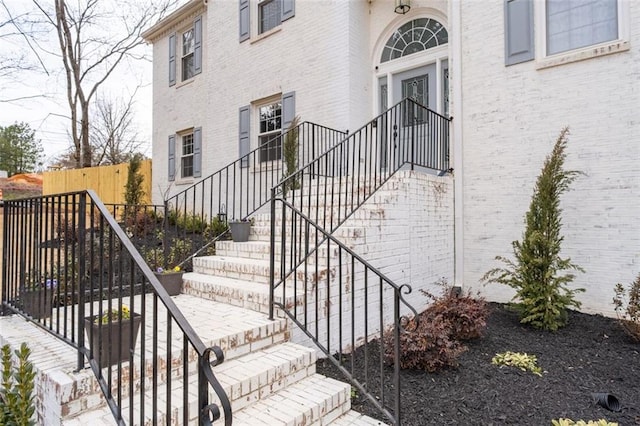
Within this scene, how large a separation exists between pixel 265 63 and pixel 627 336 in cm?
759

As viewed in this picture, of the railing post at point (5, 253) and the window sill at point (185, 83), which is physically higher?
the window sill at point (185, 83)

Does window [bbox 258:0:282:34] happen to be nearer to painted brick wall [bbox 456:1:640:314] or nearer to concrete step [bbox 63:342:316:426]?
painted brick wall [bbox 456:1:640:314]

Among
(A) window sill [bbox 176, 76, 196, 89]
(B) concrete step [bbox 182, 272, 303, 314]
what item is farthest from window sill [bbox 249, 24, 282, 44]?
(B) concrete step [bbox 182, 272, 303, 314]

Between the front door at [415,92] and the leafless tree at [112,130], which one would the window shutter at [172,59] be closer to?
Answer: the front door at [415,92]

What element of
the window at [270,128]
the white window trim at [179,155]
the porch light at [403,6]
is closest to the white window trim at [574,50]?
the porch light at [403,6]

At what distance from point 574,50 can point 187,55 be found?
902 cm

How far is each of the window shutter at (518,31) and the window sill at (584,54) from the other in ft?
0.70

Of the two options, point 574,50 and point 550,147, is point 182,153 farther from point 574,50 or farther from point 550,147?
point 574,50

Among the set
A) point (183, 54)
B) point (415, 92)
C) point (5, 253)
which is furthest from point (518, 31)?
point (183, 54)

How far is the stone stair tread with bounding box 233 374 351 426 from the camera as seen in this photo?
8.06ft

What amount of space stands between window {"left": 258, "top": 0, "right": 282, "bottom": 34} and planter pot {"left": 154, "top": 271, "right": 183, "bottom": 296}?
616cm

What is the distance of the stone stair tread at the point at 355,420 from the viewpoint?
2680 mm

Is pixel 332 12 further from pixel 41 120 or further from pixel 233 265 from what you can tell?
pixel 41 120

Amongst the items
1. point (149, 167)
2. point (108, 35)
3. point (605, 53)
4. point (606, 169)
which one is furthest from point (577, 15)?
point (108, 35)
